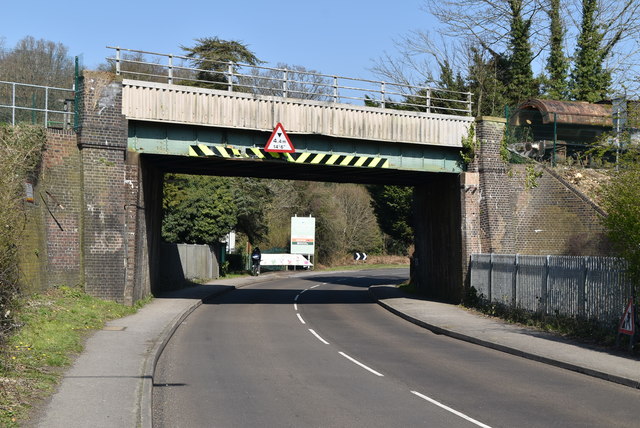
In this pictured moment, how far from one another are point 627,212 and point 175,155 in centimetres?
1423

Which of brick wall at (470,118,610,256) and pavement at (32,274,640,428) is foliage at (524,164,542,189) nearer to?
brick wall at (470,118,610,256)

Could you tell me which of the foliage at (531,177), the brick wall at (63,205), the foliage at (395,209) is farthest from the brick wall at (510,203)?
the foliage at (395,209)

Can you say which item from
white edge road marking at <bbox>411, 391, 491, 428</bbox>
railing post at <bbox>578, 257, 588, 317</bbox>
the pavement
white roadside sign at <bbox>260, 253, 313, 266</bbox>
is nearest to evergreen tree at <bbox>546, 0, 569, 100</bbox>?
the pavement

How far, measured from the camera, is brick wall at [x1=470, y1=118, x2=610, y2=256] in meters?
26.3

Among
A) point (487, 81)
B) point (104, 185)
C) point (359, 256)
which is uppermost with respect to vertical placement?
point (487, 81)

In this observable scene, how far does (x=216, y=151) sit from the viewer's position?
77.5 feet

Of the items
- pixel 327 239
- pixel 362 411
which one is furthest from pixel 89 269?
pixel 327 239

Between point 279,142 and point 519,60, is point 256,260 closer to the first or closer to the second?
point 519,60

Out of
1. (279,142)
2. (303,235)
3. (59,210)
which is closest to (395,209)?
(303,235)

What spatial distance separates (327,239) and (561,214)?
136 feet

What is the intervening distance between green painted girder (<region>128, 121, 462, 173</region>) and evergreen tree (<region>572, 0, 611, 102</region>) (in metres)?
20.4

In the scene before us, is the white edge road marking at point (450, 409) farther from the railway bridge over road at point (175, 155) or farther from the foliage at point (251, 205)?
the foliage at point (251, 205)

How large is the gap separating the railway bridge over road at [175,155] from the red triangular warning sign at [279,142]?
1.50 ft

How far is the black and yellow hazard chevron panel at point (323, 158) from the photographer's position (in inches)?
949
